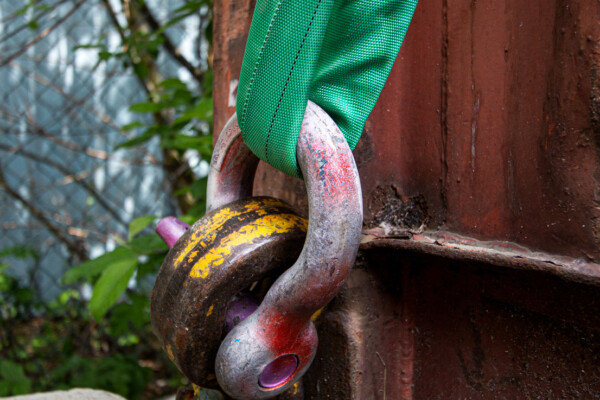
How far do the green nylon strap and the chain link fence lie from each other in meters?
2.79

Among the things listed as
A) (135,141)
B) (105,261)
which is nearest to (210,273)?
(105,261)

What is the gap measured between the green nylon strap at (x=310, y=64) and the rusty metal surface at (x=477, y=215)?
168 millimetres

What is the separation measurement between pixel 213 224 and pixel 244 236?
0.06 meters

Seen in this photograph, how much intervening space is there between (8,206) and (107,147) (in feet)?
2.64

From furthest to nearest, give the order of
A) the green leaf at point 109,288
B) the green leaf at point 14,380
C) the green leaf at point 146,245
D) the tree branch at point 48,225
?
the tree branch at point 48,225, the green leaf at point 14,380, the green leaf at point 146,245, the green leaf at point 109,288

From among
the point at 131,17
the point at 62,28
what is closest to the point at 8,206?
the point at 62,28

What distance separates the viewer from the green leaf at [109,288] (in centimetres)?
112

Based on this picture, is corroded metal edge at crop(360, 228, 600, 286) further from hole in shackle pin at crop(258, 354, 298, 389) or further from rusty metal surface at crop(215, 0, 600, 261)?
hole in shackle pin at crop(258, 354, 298, 389)

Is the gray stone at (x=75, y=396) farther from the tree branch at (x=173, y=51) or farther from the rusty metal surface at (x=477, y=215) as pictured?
the tree branch at (x=173, y=51)

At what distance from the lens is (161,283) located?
2.04 feet

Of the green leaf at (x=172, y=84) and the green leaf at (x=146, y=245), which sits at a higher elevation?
the green leaf at (x=172, y=84)

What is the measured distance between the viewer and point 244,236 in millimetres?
596

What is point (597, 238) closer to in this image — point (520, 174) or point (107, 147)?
point (520, 174)

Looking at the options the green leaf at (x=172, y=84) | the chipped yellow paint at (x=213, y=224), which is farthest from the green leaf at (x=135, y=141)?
the chipped yellow paint at (x=213, y=224)
